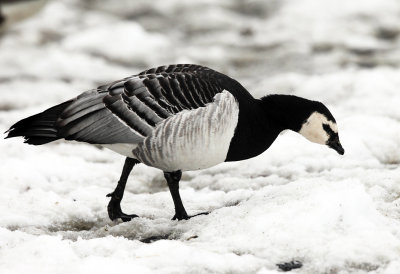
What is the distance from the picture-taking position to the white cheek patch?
17.9 feet

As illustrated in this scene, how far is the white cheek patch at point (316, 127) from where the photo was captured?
5.46 m

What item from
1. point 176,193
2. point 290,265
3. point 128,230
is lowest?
point 128,230

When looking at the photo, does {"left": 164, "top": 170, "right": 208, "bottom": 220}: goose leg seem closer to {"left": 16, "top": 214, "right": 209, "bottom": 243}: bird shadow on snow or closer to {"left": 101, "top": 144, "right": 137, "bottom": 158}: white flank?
{"left": 16, "top": 214, "right": 209, "bottom": 243}: bird shadow on snow

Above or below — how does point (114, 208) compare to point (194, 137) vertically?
below

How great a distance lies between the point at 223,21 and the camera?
13.8 metres

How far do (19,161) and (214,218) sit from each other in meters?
2.66

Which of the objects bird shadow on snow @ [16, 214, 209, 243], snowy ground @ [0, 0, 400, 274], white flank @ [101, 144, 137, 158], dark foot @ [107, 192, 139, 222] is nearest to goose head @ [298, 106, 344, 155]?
snowy ground @ [0, 0, 400, 274]

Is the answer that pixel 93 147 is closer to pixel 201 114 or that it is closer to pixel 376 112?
pixel 201 114

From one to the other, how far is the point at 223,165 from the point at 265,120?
187 cm

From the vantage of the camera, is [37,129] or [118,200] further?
[118,200]

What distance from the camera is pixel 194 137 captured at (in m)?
4.98

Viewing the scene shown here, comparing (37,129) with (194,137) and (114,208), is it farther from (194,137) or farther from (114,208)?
(194,137)

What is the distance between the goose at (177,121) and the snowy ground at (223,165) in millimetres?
502

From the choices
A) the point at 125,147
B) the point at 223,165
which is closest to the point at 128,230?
the point at 125,147
